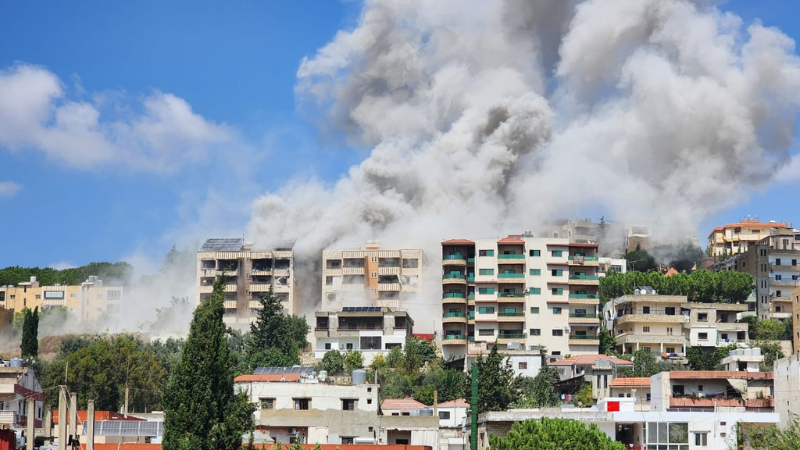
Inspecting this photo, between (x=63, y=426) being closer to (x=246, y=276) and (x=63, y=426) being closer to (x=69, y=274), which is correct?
(x=246, y=276)

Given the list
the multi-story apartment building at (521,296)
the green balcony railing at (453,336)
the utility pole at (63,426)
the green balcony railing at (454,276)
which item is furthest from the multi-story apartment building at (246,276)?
the utility pole at (63,426)

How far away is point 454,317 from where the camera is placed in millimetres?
101250

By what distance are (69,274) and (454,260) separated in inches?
2335

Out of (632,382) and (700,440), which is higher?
(632,382)

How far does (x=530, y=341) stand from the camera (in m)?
100

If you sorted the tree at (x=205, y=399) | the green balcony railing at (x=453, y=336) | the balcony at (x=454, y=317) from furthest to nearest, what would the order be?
the balcony at (x=454, y=317)
the green balcony railing at (x=453, y=336)
the tree at (x=205, y=399)

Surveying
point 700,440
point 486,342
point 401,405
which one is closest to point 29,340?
point 486,342

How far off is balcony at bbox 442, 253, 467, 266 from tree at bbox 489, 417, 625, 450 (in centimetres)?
5519

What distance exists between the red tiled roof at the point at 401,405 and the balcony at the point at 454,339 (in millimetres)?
22512

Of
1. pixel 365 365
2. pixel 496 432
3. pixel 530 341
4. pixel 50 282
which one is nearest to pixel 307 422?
pixel 496 432

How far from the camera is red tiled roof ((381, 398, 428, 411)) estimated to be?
236ft

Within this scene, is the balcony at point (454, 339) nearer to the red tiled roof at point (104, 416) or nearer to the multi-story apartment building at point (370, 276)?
the multi-story apartment building at point (370, 276)

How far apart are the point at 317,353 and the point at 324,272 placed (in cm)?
1719

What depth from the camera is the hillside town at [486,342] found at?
57438 millimetres
